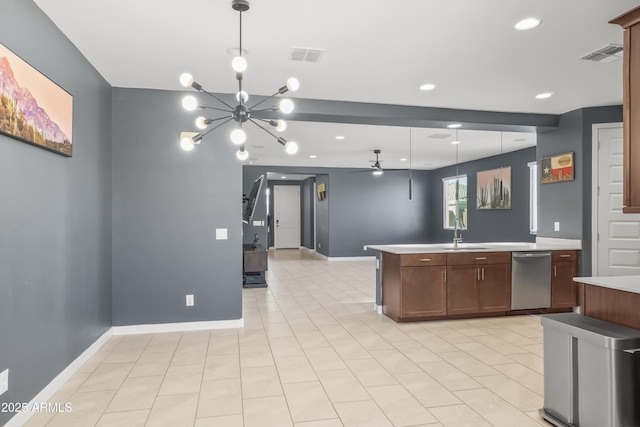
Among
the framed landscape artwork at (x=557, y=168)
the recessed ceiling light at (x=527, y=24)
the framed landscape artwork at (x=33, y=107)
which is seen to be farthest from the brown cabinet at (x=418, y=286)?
the framed landscape artwork at (x=33, y=107)

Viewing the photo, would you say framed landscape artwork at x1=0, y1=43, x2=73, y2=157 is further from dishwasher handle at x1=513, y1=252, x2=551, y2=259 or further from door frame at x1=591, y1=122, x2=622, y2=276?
door frame at x1=591, y1=122, x2=622, y2=276

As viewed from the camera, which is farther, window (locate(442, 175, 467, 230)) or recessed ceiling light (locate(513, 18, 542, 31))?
window (locate(442, 175, 467, 230))

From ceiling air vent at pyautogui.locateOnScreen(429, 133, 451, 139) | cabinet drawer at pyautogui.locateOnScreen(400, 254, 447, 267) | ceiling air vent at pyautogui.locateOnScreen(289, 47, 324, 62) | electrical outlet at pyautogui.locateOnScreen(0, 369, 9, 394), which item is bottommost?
electrical outlet at pyautogui.locateOnScreen(0, 369, 9, 394)

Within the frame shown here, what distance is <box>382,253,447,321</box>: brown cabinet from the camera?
455 centimetres

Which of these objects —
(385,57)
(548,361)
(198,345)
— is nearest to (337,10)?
(385,57)

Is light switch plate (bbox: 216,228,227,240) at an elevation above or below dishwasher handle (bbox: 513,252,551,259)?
above

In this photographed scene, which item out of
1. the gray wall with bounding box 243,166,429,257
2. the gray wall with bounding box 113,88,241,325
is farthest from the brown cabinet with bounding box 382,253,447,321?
the gray wall with bounding box 243,166,429,257

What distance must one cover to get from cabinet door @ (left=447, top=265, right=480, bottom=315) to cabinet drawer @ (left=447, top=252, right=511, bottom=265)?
6 cm

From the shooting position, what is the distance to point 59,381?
2854 millimetres

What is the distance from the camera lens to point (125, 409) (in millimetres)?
2535

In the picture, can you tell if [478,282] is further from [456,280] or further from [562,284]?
[562,284]

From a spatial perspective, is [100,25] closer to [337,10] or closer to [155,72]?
[155,72]

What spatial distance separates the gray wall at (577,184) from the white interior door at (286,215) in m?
9.72

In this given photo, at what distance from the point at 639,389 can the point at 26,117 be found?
361 centimetres
